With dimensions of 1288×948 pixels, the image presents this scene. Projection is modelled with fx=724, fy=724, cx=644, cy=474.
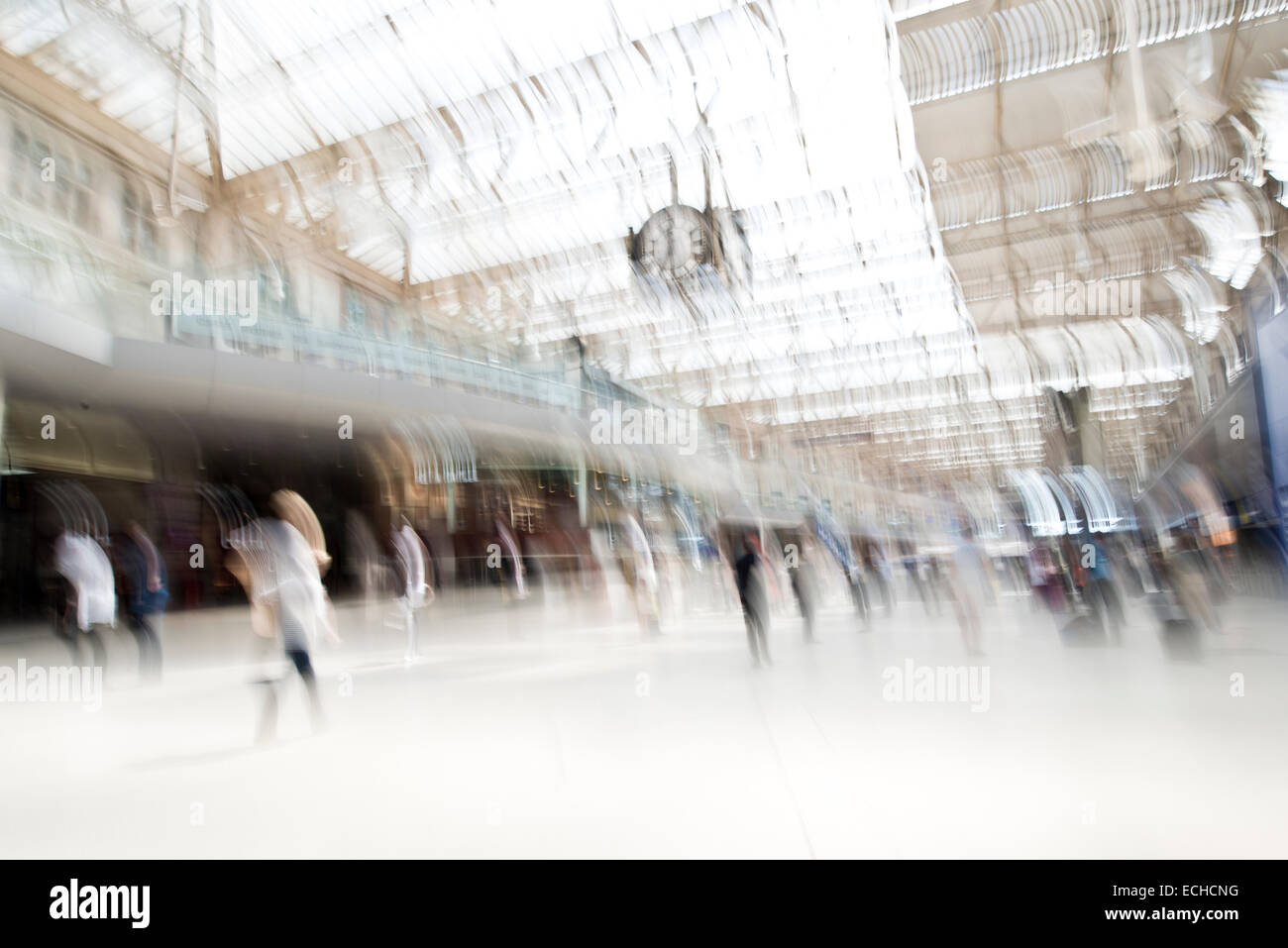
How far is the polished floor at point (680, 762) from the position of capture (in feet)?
10.9

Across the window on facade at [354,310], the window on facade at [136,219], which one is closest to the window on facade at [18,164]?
the window on facade at [136,219]

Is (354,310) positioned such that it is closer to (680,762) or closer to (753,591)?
(753,591)

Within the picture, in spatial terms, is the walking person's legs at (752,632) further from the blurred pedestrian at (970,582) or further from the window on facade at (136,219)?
the window on facade at (136,219)

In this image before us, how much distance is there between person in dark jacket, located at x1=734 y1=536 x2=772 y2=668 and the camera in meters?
7.50

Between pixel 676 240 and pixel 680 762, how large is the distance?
898cm

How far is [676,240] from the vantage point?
11461 millimetres

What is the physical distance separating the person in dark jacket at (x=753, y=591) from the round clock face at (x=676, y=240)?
223 inches

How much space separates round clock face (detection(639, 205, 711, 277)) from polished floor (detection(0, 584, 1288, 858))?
6569 mm

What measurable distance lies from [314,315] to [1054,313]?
1669cm

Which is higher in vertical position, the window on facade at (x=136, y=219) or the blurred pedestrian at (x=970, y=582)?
the window on facade at (x=136, y=219)

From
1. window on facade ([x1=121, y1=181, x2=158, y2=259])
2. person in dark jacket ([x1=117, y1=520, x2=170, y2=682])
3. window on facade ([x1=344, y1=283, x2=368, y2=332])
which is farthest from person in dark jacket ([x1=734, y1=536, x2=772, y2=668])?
window on facade ([x1=121, y1=181, x2=158, y2=259])
